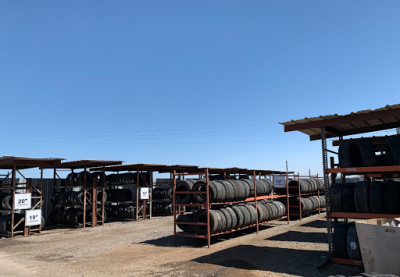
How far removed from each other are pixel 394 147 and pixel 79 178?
17792mm

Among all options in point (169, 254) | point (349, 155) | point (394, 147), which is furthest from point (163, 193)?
point (394, 147)

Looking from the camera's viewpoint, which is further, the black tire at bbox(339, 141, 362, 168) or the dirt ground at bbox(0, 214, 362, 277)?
the black tire at bbox(339, 141, 362, 168)

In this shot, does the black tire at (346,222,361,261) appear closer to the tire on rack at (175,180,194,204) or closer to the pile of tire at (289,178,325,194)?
the tire on rack at (175,180,194,204)

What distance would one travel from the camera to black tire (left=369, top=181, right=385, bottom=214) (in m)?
7.59

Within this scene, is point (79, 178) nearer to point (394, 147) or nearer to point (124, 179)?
point (124, 179)

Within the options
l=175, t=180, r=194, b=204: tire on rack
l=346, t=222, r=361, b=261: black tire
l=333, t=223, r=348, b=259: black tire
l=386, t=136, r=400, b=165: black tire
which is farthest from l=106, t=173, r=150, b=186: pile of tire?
l=386, t=136, r=400, b=165: black tire

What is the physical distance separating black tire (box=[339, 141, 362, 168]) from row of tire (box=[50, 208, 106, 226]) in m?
15.9

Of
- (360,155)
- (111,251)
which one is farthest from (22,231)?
(360,155)

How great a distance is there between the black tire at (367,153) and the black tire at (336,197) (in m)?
0.93

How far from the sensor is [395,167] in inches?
289

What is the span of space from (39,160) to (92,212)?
15.0 ft

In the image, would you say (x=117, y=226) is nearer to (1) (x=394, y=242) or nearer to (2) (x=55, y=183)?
(2) (x=55, y=183)

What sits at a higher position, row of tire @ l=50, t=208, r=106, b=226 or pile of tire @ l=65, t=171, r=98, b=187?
pile of tire @ l=65, t=171, r=98, b=187

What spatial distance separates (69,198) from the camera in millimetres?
19719
